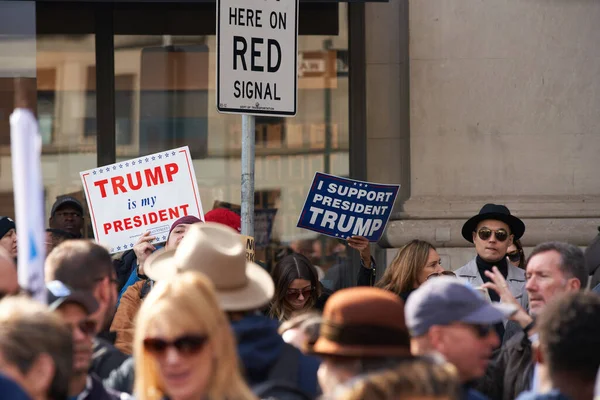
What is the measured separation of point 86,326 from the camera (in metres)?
4.40

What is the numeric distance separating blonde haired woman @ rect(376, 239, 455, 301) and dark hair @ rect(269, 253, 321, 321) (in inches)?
21.4

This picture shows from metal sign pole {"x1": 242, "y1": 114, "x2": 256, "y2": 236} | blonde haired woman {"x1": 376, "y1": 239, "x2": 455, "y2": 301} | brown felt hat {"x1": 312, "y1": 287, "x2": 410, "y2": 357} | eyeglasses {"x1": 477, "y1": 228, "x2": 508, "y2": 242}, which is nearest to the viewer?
brown felt hat {"x1": 312, "y1": 287, "x2": 410, "y2": 357}

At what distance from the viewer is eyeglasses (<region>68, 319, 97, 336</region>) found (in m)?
4.37

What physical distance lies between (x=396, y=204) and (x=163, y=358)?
23.2 ft

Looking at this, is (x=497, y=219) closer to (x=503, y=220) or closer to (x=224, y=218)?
(x=503, y=220)

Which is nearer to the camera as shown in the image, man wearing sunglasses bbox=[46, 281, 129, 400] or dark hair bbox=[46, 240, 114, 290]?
man wearing sunglasses bbox=[46, 281, 129, 400]

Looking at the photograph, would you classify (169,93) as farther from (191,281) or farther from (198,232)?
(191,281)

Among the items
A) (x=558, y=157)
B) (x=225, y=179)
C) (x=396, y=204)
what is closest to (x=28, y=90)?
(x=225, y=179)

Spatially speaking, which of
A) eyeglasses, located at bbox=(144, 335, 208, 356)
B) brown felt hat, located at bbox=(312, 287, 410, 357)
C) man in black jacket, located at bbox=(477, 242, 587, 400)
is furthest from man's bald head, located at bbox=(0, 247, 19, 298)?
man in black jacket, located at bbox=(477, 242, 587, 400)

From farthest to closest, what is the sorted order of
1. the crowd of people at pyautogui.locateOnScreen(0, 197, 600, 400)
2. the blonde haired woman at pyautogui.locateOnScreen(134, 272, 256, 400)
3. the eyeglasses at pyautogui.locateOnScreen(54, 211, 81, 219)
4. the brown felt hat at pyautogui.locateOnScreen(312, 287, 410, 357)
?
1. the eyeglasses at pyautogui.locateOnScreen(54, 211, 81, 219)
2. the brown felt hat at pyautogui.locateOnScreen(312, 287, 410, 357)
3. the blonde haired woman at pyautogui.locateOnScreen(134, 272, 256, 400)
4. the crowd of people at pyautogui.locateOnScreen(0, 197, 600, 400)

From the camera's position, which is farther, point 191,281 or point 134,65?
point 134,65

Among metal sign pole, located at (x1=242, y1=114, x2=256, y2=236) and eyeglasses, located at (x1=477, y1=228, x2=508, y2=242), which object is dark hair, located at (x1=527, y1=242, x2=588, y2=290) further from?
eyeglasses, located at (x1=477, y1=228, x2=508, y2=242)

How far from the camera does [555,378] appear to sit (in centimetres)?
412

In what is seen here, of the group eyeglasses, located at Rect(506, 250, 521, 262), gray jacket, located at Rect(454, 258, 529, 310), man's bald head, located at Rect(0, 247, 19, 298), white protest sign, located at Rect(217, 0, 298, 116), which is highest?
white protest sign, located at Rect(217, 0, 298, 116)
